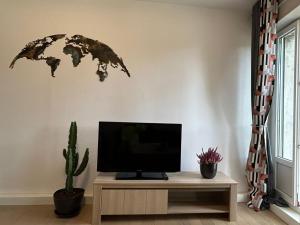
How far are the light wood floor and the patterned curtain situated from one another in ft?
0.84

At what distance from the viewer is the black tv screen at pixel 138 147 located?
2.70 meters

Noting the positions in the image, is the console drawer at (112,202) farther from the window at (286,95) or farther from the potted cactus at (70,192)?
the window at (286,95)

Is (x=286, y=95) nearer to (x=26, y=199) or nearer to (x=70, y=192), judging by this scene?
(x=70, y=192)

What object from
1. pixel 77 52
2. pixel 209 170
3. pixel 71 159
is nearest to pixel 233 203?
pixel 209 170

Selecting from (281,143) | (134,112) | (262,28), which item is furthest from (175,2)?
(281,143)

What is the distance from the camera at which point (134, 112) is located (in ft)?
10.1

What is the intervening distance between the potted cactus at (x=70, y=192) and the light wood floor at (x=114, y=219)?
9cm

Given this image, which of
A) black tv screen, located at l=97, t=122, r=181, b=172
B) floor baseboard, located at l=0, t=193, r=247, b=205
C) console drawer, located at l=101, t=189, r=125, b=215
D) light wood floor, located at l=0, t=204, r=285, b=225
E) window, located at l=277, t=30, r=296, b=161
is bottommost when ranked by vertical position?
light wood floor, located at l=0, t=204, r=285, b=225

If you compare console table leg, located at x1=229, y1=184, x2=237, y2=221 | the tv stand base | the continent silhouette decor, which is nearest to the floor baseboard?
→ the tv stand base

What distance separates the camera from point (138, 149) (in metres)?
2.74

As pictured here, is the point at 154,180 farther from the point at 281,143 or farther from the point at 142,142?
the point at 281,143

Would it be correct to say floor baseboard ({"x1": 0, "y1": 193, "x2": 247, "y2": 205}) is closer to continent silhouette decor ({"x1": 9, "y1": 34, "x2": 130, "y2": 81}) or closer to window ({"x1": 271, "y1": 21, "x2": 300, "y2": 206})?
continent silhouette decor ({"x1": 9, "y1": 34, "x2": 130, "y2": 81})

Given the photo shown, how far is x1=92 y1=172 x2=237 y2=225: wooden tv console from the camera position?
249 centimetres

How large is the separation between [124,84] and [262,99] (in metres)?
1.71
